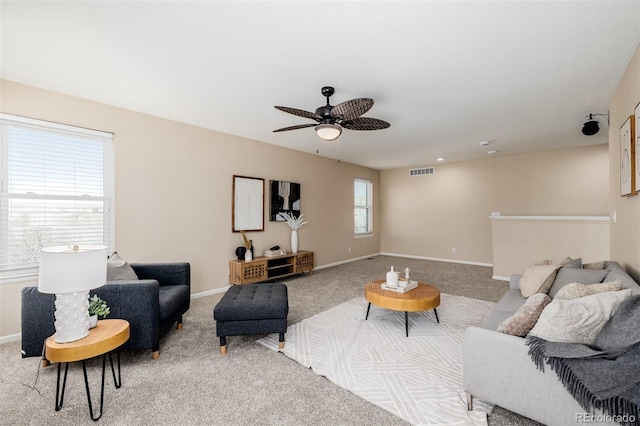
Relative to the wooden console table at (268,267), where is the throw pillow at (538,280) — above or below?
above

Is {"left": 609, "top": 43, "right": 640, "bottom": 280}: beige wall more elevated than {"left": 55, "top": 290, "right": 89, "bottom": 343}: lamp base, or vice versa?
{"left": 609, "top": 43, "right": 640, "bottom": 280}: beige wall

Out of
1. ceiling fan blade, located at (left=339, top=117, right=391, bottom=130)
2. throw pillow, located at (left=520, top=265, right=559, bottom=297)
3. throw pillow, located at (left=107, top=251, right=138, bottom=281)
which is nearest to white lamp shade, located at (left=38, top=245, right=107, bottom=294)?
throw pillow, located at (left=107, top=251, right=138, bottom=281)

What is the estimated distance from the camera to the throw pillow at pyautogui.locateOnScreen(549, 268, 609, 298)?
236 cm

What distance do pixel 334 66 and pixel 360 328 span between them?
2.64 m

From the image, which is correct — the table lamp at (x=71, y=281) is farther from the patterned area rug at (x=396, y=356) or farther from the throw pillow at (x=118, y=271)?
the patterned area rug at (x=396, y=356)

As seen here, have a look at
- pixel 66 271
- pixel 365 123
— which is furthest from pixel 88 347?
pixel 365 123

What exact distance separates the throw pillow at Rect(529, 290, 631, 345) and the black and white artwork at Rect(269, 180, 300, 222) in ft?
14.1

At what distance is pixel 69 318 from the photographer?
1.76 meters

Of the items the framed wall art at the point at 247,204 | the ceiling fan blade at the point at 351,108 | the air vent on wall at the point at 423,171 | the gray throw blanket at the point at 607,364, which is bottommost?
the gray throw blanket at the point at 607,364

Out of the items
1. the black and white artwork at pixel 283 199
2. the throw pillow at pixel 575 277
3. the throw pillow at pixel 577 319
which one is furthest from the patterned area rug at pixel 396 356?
the black and white artwork at pixel 283 199

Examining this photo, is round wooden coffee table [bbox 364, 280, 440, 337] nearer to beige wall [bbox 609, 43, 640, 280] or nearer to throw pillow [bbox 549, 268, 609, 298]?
throw pillow [bbox 549, 268, 609, 298]

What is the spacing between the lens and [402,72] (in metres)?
2.57

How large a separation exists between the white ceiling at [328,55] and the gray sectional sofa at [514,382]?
6.14ft

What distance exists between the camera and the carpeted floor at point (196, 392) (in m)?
1.71
